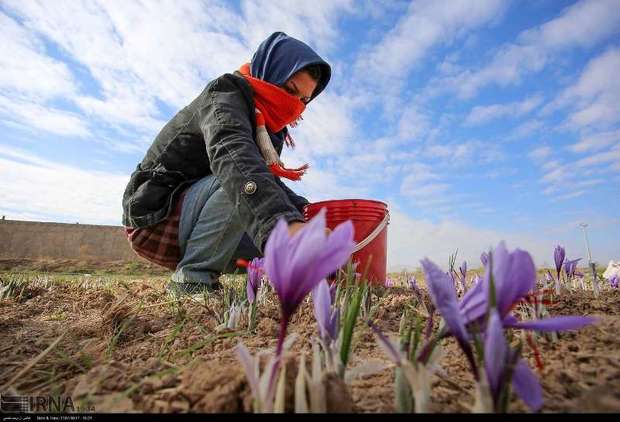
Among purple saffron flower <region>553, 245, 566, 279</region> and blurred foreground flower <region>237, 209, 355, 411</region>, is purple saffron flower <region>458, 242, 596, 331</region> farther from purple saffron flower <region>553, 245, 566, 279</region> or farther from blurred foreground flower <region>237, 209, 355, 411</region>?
purple saffron flower <region>553, 245, 566, 279</region>

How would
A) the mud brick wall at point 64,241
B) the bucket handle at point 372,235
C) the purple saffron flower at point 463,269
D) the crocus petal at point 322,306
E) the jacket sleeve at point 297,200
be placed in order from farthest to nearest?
the mud brick wall at point 64,241, the jacket sleeve at point 297,200, the bucket handle at point 372,235, the purple saffron flower at point 463,269, the crocus petal at point 322,306

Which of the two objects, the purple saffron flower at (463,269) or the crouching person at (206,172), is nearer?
the purple saffron flower at (463,269)

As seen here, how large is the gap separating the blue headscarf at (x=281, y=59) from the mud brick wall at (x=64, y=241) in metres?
14.2

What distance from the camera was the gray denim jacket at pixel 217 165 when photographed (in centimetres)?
166

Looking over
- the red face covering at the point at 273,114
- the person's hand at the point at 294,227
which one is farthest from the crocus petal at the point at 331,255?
the red face covering at the point at 273,114

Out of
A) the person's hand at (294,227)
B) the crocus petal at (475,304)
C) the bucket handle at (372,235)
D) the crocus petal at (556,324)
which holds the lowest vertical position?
the crocus petal at (556,324)

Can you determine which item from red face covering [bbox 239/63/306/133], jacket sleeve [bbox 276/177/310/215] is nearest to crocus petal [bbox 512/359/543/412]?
red face covering [bbox 239/63/306/133]

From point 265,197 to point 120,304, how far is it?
0.70 m

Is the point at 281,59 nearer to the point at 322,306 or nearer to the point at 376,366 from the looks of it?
the point at 322,306

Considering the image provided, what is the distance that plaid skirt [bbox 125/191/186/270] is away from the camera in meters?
2.80

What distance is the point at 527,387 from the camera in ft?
1.66

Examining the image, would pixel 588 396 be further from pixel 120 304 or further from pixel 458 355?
pixel 120 304

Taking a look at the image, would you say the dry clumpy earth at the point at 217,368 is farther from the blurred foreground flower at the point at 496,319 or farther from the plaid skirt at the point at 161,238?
the plaid skirt at the point at 161,238

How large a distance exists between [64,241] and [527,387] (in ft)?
59.4
